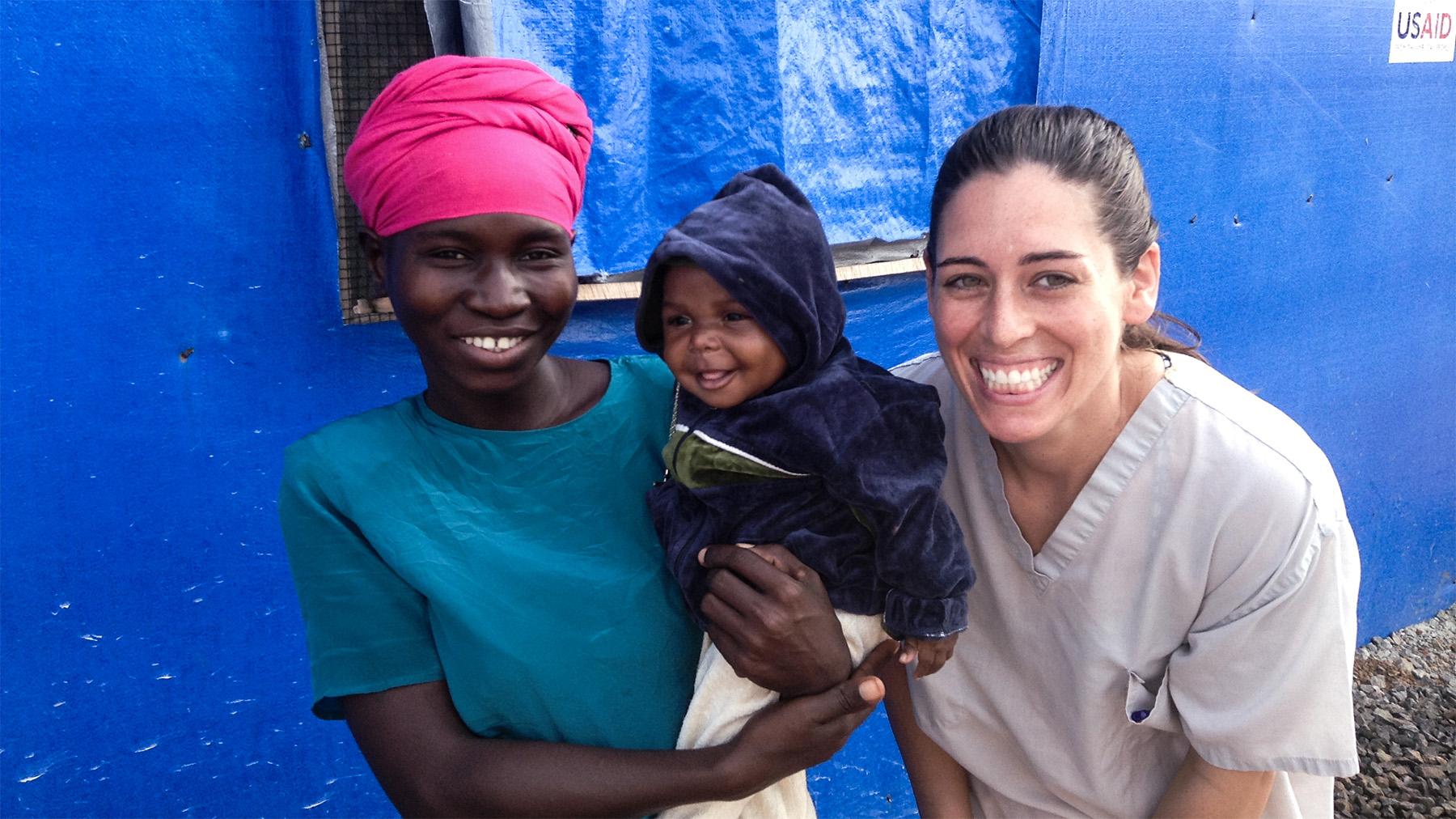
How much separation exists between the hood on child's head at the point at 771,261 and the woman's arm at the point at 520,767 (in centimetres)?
62

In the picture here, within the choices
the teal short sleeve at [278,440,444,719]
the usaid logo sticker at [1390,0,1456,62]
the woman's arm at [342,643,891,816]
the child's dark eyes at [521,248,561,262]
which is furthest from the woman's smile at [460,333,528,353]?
the usaid logo sticker at [1390,0,1456,62]

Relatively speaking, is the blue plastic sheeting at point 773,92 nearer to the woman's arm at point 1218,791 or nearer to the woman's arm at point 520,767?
the woman's arm at point 520,767

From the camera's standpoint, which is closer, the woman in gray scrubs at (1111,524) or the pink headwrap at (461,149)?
the pink headwrap at (461,149)

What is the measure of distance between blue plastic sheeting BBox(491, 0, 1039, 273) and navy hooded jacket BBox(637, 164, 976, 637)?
867mm

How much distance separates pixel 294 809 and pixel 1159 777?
189 cm

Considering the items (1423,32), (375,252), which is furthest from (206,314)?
(1423,32)

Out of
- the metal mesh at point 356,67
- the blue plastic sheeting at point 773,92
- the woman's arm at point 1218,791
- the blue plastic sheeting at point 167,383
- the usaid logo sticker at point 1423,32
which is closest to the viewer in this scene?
the woman's arm at point 1218,791

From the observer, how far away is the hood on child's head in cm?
178

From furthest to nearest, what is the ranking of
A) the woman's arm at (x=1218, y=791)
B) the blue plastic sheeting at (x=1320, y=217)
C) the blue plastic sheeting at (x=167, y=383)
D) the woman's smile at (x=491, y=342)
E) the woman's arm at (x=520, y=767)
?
the blue plastic sheeting at (x=1320, y=217) < the blue plastic sheeting at (x=167, y=383) < the woman's arm at (x=1218, y=791) < the woman's smile at (x=491, y=342) < the woman's arm at (x=520, y=767)

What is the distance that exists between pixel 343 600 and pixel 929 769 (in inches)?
49.9

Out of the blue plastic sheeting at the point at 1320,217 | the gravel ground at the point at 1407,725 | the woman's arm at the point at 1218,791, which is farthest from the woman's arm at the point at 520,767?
the gravel ground at the point at 1407,725

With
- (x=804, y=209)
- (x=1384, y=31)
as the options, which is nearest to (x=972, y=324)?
(x=804, y=209)

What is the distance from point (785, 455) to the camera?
1.77 metres

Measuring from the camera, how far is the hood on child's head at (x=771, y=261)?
178cm
